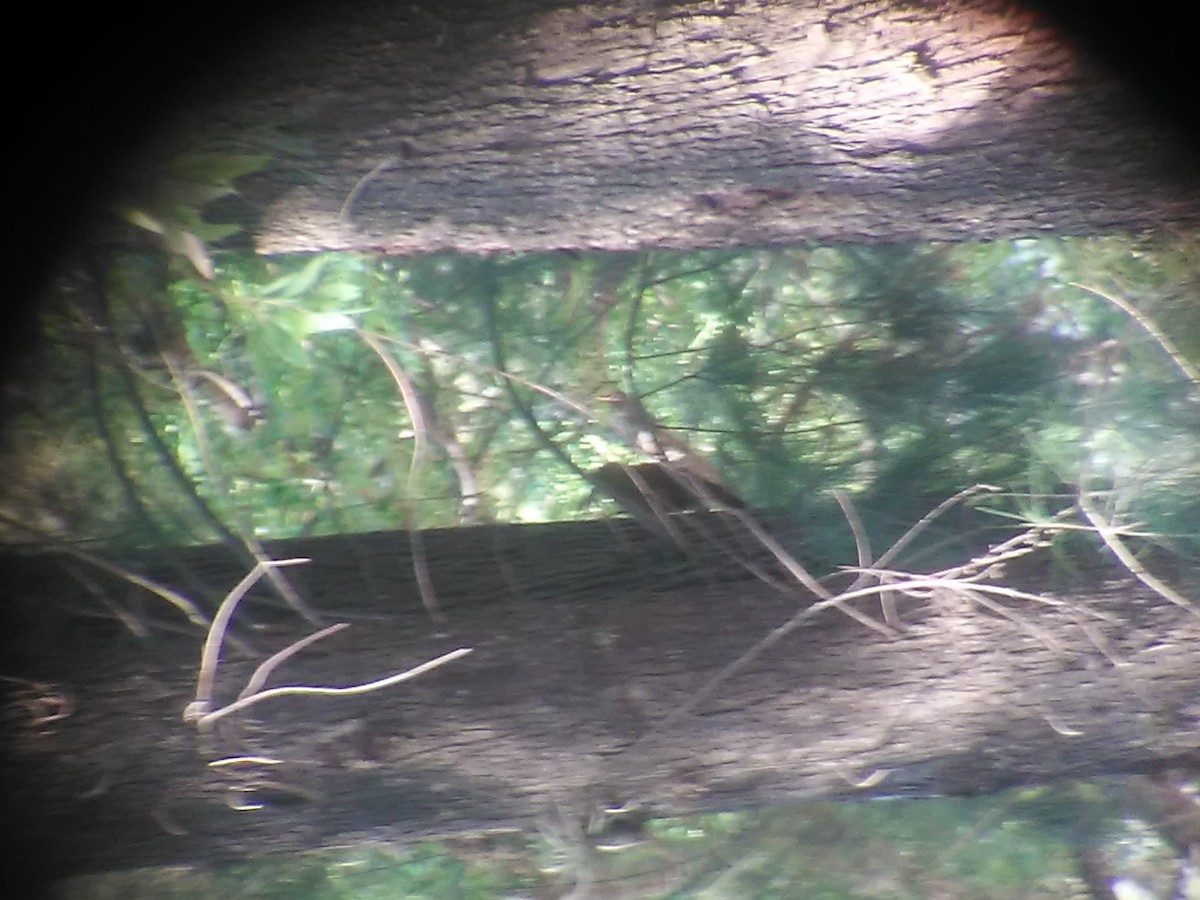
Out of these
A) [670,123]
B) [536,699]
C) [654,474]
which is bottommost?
[536,699]

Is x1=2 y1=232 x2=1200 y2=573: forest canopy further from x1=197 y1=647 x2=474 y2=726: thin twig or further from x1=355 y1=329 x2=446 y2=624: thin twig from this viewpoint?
x1=197 y1=647 x2=474 y2=726: thin twig

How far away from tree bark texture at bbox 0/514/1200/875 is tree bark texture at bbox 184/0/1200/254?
0.80 feet

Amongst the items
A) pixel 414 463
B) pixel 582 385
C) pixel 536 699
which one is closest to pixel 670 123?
pixel 582 385

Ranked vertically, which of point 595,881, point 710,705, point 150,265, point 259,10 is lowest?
point 595,881

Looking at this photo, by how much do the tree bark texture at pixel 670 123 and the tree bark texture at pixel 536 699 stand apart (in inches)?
9.5

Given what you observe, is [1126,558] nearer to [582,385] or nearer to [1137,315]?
[1137,315]

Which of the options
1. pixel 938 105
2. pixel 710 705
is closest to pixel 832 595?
pixel 710 705

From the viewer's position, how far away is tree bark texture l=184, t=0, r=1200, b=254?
72 cm

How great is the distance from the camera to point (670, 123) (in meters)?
0.73

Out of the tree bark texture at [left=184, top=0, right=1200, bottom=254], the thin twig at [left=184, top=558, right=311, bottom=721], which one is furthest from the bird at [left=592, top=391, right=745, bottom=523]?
the thin twig at [left=184, top=558, right=311, bottom=721]

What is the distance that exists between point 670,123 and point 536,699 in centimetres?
46

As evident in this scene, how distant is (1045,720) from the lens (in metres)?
0.77

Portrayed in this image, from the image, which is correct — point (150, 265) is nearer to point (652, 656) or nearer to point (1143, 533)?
point (652, 656)

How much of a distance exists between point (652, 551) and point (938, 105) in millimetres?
407
